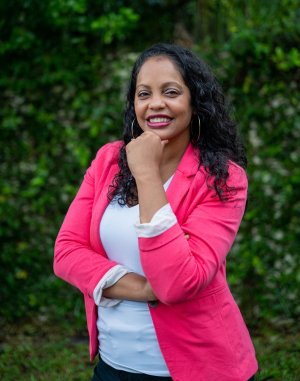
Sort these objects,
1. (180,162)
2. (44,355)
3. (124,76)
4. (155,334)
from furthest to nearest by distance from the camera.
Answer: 1. (124,76)
2. (44,355)
3. (180,162)
4. (155,334)

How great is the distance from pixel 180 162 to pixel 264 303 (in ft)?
8.48

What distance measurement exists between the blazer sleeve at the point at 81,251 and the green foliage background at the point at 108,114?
2226 mm

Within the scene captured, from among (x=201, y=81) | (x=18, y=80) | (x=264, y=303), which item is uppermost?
(x=18, y=80)

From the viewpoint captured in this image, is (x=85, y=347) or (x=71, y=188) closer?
(x=85, y=347)

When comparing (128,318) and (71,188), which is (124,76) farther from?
(128,318)

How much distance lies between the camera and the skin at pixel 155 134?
2053 mm

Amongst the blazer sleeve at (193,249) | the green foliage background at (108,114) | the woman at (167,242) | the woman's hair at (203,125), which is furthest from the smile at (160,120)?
the green foliage background at (108,114)

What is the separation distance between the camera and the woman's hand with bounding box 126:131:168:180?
206 cm

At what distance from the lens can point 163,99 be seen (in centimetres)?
219

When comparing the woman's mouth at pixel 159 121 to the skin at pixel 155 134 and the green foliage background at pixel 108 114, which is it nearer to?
the skin at pixel 155 134

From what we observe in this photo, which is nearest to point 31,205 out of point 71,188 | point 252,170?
point 71,188

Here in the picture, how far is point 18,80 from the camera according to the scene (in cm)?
468

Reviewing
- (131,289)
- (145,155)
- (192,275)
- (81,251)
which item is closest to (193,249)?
(192,275)

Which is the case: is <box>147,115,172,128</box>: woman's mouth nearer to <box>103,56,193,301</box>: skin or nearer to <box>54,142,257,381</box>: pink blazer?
<box>103,56,193,301</box>: skin
